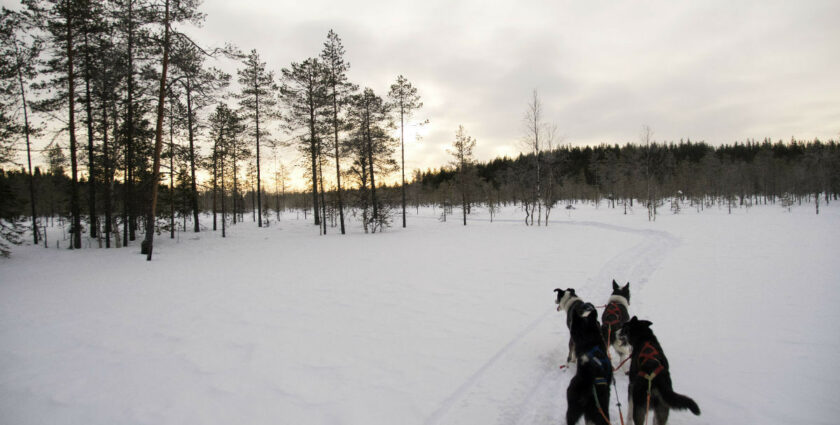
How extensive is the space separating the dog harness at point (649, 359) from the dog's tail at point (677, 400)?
126 millimetres

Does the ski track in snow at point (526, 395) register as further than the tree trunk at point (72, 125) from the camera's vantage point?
No

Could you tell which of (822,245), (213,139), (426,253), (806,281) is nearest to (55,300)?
(426,253)

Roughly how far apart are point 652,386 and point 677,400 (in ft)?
0.68

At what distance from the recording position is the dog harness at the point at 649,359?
9.59 ft

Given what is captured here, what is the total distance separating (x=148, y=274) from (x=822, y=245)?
2762cm

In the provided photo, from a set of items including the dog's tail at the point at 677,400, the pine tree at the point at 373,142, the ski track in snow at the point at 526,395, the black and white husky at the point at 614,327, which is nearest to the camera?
the dog's tail at the point at 677,400

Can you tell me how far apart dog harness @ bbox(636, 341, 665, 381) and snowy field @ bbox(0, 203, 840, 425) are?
90cm

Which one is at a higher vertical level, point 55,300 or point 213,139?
point 213,139

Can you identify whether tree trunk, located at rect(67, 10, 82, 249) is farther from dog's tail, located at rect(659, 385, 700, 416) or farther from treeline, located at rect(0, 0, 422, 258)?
dog's tail, located at rect(659, 385, 700, 416)

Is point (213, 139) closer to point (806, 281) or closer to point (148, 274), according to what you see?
point (148, 274)

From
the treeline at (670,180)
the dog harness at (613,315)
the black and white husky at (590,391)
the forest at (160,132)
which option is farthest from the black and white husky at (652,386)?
the treeline at (670,180)

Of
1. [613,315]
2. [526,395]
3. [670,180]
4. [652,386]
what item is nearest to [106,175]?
[526,395]

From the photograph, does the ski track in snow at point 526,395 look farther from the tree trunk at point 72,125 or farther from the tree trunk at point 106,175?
the tree trunk at point 72,125

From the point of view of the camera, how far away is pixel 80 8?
14.7 meters
